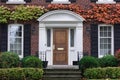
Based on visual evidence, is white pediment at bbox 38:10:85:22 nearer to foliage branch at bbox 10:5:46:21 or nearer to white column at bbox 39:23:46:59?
foliage branch at bbox 10:5:46:21

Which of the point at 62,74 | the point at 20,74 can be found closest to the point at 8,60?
the point at 20,74

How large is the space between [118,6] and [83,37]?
3.02 metres

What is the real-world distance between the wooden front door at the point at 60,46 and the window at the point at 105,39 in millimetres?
2212

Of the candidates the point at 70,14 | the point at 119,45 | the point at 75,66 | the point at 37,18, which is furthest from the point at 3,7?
the point at 119,45

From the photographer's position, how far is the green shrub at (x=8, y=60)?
22.2 metres

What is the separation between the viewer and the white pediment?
81.2 feet

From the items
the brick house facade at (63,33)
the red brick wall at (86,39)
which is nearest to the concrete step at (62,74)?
the brick house facade at (63,33)

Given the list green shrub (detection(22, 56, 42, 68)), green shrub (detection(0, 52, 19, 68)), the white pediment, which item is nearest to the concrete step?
green shrub (detection(22, 56, 42, 68))

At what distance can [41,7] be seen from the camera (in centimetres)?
2500

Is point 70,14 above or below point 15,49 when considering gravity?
above

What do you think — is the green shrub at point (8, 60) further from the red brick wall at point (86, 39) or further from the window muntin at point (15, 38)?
the red brick wall at point (86, 39)

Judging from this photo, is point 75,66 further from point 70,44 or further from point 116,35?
point 116,35

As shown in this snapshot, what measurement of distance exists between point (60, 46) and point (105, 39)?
296 cm

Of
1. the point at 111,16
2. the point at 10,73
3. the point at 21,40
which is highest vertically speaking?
the point at 111,16
